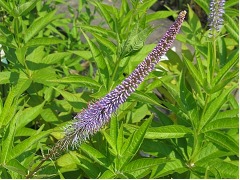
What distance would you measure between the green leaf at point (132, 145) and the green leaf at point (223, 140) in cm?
59

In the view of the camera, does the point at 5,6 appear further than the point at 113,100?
Yes

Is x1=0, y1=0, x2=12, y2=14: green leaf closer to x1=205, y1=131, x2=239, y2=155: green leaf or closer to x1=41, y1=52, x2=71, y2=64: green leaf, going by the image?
x1=41, y1=52, x2=71, y2=64: green leaf

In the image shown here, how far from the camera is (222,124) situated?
2762 millimetres

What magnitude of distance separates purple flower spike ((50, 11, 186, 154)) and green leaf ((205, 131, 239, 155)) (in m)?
0.94

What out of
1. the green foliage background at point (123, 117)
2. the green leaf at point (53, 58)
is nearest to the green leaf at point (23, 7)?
the green foliage background at point (123, 117)

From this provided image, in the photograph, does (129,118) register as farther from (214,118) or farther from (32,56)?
(32,56)

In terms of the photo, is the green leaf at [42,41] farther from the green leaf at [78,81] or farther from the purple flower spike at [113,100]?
the purple flower spike at [113,100]

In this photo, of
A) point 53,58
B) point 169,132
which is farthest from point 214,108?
point 53,58

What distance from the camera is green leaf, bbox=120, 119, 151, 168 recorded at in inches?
93.8

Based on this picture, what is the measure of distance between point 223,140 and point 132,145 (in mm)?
624

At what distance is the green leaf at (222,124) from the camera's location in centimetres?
274

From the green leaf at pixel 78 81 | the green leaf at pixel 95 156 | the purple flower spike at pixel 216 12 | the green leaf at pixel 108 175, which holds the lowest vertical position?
the green leaf at pixel 108 175

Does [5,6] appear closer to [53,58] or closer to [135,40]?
[53,58]

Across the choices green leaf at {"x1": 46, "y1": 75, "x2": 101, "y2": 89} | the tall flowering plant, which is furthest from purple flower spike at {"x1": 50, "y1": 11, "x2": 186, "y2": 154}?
green leaf at {"x1": 46, "y1": 75, "x2": 101, "y2": 89}
